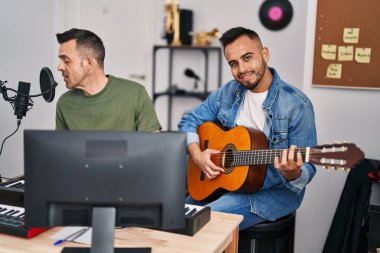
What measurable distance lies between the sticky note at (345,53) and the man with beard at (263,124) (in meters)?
0.57

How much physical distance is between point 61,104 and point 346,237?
1.70m

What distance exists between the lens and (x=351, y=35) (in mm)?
2713

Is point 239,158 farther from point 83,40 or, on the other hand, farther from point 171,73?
point 171,73

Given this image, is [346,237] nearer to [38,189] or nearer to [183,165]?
[183,165]

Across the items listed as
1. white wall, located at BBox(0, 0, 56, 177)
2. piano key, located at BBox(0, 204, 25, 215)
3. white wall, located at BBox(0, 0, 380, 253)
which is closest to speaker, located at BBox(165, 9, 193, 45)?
white wall, located at BBox(0, 0, 380, 253)

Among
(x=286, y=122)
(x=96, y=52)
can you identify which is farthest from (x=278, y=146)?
(x=96, y=52)

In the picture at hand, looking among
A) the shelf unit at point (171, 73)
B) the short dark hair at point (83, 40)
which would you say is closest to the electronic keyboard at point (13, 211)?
the short dark hair at point (83, 40)

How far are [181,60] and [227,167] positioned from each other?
2.93 metres

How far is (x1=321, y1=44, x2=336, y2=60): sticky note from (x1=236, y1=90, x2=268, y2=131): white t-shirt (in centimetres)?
61

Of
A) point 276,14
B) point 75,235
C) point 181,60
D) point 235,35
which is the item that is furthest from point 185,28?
point 75,235

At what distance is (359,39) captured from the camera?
2701mm

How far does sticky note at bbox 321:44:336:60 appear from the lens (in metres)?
2.77

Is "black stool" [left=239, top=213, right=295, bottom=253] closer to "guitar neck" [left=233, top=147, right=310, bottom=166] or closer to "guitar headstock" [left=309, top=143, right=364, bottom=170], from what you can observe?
"guitar neck" [left=233, top=147, right=310, bottom=166]

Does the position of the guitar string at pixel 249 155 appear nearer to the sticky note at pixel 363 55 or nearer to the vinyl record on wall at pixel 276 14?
the sticky note at pixel 363 55
